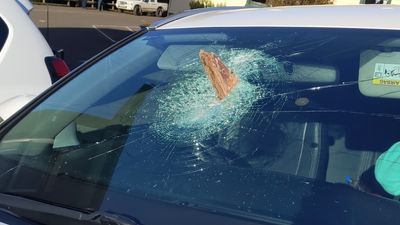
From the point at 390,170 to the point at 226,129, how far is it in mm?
592

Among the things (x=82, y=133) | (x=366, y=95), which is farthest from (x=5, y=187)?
(x=366, y=95)

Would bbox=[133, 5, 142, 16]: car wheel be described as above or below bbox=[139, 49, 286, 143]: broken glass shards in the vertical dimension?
below

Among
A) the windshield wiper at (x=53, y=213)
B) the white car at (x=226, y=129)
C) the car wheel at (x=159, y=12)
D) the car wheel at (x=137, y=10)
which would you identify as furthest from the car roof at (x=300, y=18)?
the car wheel at (x=159, y=12)

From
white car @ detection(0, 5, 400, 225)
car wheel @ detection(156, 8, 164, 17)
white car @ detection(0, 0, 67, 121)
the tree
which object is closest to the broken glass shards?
white car @ detection(0, 5, 400, 225)

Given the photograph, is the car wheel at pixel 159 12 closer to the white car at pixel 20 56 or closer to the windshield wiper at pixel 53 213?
the white car at pixel 20 56

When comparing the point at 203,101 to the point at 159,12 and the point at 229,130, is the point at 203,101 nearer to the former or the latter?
the point at 229,130

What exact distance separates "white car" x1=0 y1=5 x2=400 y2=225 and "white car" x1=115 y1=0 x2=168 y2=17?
38.8 m

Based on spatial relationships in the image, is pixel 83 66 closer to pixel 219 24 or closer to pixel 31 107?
pixel 31 107

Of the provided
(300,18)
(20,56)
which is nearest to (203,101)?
(300,18)

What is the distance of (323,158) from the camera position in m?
1.98

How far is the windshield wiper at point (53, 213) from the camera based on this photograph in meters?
1.60

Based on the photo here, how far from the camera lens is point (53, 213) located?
5.50ft

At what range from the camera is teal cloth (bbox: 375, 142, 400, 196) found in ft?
5.63

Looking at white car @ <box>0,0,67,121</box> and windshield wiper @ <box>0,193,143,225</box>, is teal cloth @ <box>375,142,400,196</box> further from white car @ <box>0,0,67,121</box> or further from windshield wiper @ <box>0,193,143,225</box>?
white car @ <box>0,0,67,121</box>
